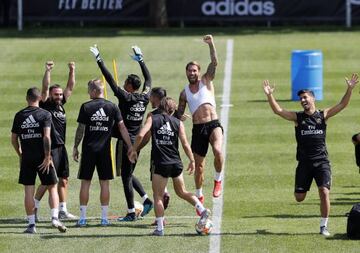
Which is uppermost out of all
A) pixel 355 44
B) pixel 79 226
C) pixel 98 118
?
pixel 355 44

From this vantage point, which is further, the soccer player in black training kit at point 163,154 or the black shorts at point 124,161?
the black shorts at point 124,161

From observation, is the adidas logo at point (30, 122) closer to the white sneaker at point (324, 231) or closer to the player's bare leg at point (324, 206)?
the player's bare leg at point (324, 206)

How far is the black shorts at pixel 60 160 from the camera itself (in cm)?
1962

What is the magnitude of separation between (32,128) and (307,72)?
14.4m

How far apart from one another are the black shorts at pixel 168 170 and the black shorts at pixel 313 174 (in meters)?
1.84

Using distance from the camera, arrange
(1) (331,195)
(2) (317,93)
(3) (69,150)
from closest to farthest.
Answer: (1) (331,195), (3) (69,150), (2) (317,93)

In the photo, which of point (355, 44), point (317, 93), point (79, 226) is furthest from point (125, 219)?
point (355, 44)

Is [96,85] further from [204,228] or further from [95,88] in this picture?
[204,228]

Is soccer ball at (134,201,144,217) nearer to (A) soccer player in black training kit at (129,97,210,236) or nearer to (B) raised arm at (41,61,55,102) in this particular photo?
(A) soccer player in black training kit at (129,97,210,236)

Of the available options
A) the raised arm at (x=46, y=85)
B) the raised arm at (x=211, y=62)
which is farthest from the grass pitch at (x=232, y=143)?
the raised arm at (x=211, y=62)

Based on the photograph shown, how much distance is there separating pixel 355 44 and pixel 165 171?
21004mm

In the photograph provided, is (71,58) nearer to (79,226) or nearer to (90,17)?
(90,17)

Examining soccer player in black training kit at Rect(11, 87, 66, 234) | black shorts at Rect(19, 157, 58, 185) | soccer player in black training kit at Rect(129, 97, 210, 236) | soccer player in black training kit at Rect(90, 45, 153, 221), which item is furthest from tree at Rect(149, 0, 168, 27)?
soccer player in black training kit at Rect(129, 97, 210, 236)

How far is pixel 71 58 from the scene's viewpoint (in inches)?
1435
